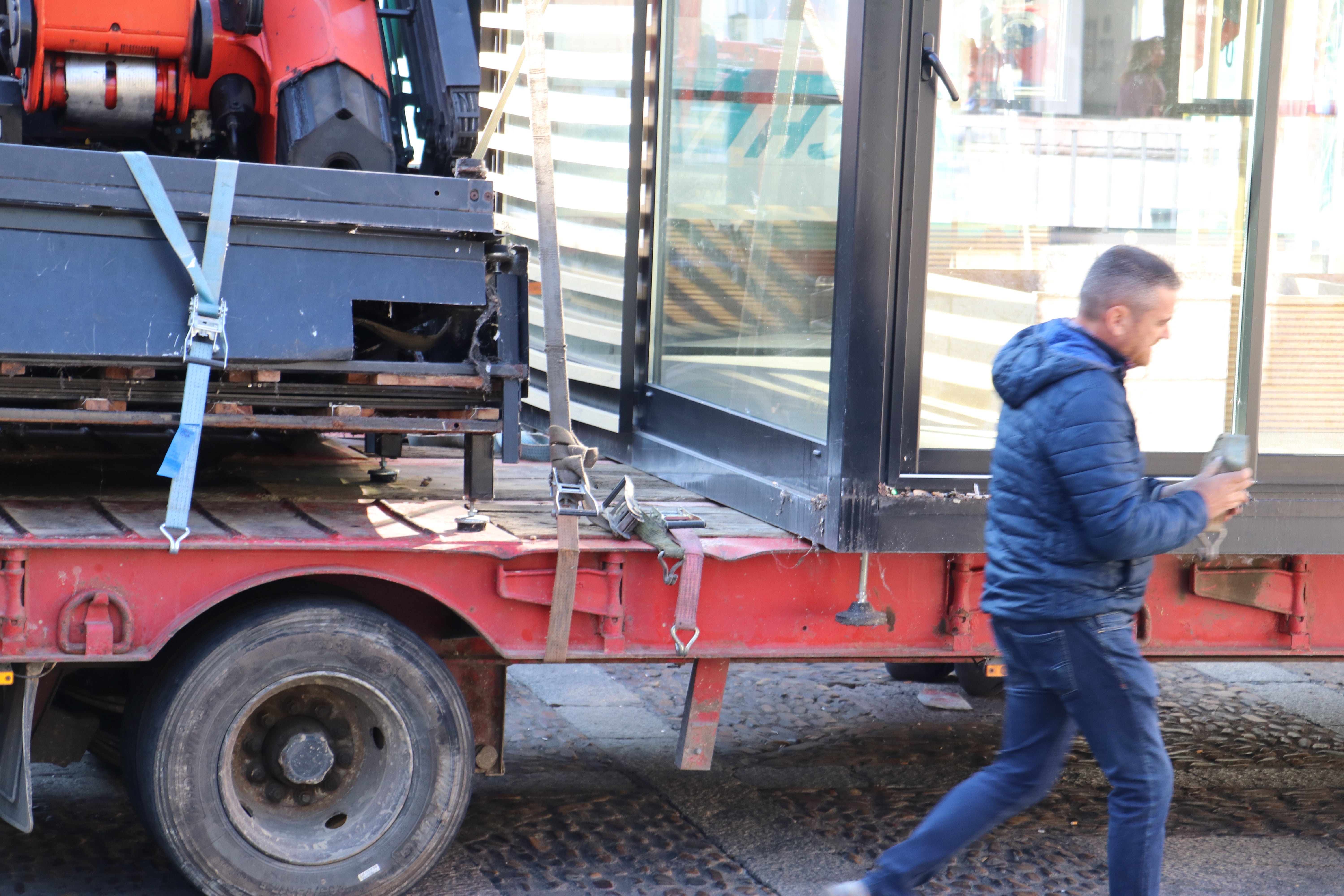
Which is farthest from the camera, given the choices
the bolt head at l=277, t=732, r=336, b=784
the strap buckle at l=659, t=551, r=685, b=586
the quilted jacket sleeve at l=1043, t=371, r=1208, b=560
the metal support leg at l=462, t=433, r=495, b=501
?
the metal support leg at l=462, t=433, r=495, b=501

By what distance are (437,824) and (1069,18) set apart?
2855mm

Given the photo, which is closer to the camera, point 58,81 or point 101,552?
point 101,552

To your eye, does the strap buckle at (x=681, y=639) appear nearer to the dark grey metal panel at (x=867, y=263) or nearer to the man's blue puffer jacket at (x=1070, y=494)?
the dark grey metal panel at (x=867, y=263)

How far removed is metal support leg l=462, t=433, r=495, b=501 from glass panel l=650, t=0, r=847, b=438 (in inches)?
36.2

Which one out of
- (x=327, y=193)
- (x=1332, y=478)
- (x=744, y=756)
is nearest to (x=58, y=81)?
(x=327, y=193)

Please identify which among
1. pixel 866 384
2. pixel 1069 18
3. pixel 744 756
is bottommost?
pixel 744 756

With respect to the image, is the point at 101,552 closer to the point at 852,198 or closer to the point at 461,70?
the point at 461,70

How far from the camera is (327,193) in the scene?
144 inches

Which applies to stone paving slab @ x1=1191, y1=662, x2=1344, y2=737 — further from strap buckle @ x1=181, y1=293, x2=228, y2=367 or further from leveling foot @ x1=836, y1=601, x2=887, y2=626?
strap buckle @ x1=181, y1=293, x2=228, y2=367

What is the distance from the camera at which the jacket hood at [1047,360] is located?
292cm

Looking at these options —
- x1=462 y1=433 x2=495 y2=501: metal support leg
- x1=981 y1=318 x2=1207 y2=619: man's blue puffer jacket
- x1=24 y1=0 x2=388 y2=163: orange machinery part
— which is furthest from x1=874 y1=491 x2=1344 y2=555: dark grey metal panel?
x1=24 y1=0 x2=388 y2=163: orange machinery part

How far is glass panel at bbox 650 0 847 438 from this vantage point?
416cm

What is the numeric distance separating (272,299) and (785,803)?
2407 millimetres

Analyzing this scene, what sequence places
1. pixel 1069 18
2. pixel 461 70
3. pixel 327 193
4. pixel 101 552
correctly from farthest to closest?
pixel 461 70 < pixel 1069 18 < pixel 327 193 < pixel 101 552
